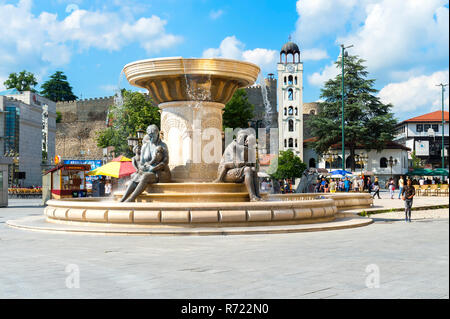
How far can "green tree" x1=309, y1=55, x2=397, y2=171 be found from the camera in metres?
61.2

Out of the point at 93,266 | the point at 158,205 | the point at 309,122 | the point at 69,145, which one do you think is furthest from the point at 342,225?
the point at 69,145

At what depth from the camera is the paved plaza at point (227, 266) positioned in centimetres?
536

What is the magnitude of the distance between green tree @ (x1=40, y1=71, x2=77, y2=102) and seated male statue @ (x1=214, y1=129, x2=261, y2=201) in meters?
103

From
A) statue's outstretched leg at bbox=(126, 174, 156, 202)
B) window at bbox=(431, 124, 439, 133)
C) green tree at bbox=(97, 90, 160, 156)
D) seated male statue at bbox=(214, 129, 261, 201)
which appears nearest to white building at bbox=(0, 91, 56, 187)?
green tree at bbox=(97, 90, 160, 156)

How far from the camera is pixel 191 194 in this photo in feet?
42.0

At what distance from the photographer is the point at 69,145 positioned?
99.9 metres

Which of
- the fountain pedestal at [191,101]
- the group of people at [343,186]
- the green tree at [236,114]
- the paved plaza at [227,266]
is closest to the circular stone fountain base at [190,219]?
the paved plaza at [227,266]

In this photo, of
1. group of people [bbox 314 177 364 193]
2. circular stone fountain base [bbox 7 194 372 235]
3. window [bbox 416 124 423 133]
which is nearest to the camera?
circular stone fountain base [bbox 7 194 372 235]

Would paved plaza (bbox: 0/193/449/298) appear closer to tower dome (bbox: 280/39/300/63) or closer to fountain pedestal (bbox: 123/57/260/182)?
fountain pedestal (bbox: 123/57/260/182)

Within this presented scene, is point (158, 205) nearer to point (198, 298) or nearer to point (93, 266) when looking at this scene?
point (93, 266)

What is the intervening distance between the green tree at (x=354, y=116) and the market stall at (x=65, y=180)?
40.0 meters
